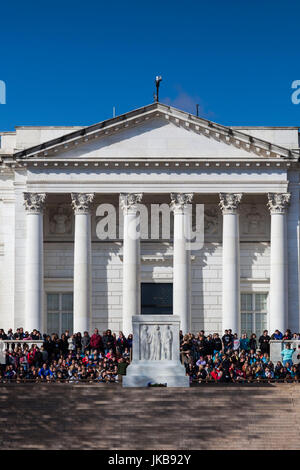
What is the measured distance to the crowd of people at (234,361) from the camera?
47219 millimetres

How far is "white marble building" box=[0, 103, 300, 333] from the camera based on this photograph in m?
61.2

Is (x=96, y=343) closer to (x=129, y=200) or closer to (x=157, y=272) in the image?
(x=129, y=200)

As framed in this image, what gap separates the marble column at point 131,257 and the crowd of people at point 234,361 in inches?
309

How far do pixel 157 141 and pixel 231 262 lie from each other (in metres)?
7.77

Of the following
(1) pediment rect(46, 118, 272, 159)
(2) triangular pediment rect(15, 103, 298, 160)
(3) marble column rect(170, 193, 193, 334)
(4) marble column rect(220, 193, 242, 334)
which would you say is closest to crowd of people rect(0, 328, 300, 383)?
(4) marble column rect(220, 193, 242, 334)

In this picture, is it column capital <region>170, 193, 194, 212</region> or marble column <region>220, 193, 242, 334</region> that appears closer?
marble column <region>220, 193, 242, 334</region>

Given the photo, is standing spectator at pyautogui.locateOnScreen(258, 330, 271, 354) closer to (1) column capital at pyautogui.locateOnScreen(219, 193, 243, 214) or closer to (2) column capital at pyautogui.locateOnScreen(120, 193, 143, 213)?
(1) column capital at pyautogui.locateOnScreen(219, 193, 243, 214)

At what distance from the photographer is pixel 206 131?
203ft

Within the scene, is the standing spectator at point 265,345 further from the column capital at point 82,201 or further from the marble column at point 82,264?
the column capital at point 82,201

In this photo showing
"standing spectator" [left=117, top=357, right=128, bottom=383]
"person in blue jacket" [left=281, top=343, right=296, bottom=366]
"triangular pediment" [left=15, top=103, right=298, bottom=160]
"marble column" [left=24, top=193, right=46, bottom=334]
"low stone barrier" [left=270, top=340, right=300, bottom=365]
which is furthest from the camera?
"triangular pediment" [left=15, top=103, right=298, bottom=160]

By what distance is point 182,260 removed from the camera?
61.5 meters

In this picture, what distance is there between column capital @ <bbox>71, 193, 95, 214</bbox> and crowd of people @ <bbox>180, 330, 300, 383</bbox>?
470 inches

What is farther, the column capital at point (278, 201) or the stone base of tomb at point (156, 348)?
the column capital at point (278, 201)

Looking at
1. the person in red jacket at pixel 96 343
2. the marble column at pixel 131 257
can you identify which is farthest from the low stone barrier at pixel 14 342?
the marble column at pixel 131 257
